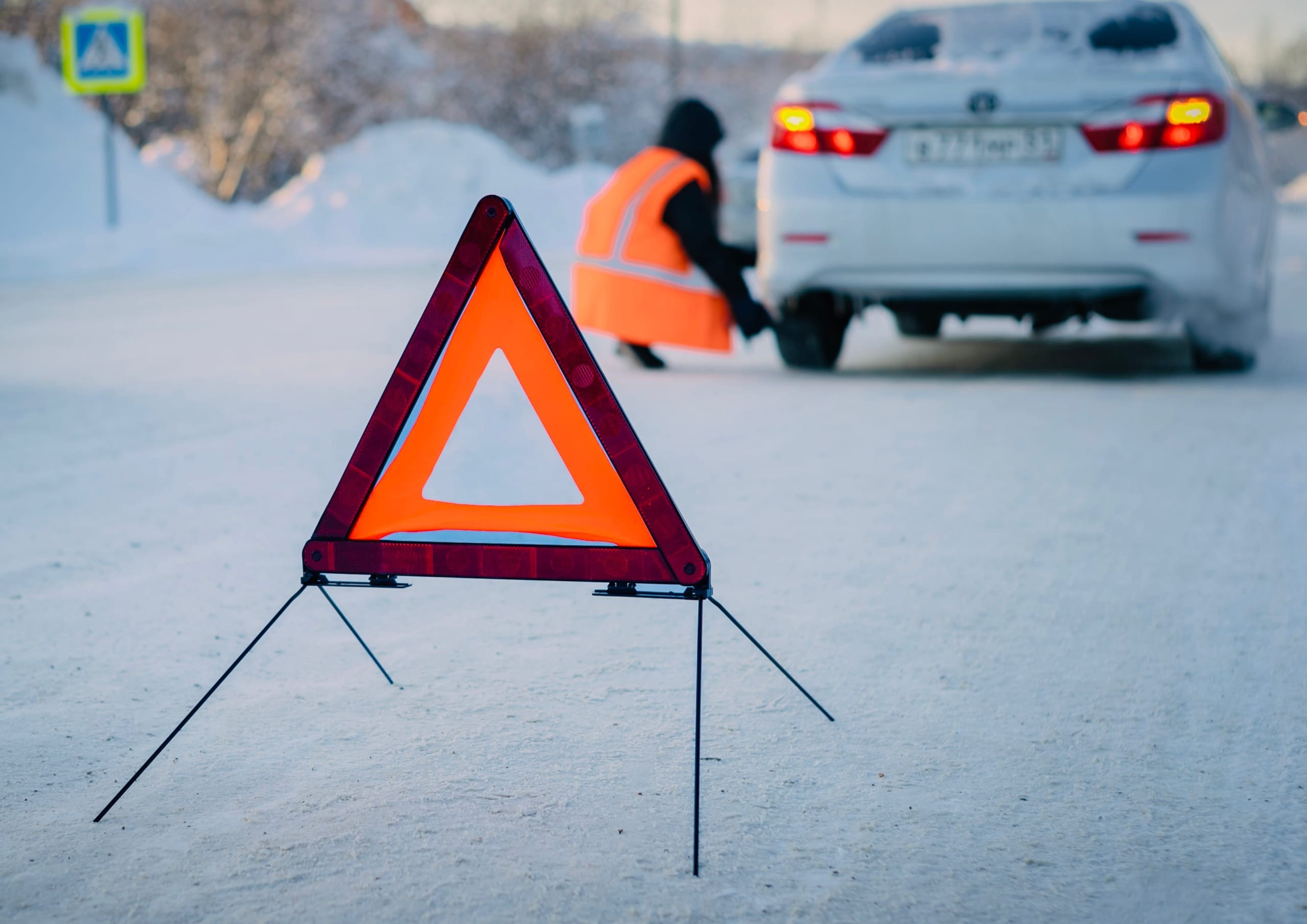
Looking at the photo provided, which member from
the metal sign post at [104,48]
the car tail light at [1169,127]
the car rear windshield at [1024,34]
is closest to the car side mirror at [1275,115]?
the car rear windshield at [1024,34]

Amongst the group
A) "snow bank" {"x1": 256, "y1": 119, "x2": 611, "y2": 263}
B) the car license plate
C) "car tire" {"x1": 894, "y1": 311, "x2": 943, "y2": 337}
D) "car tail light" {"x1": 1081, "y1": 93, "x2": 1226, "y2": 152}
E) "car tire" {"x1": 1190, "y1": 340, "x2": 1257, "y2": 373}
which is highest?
"car tail light" {"x1": 1081, "y1": 93, "x2": 1226, "y2": 152}

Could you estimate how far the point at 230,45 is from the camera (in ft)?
121

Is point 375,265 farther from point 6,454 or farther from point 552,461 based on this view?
point 552,461

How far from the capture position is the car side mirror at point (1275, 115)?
8664 millimetres

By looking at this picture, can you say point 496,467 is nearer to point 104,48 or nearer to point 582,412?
point 582,412

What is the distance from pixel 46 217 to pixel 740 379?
16.0m

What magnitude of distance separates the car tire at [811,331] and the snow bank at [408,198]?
12198mm

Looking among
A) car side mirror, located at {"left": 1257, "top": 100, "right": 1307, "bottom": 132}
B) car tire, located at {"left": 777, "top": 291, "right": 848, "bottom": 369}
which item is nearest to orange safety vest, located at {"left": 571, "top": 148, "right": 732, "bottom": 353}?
car tire, located at {"left": 777, "top": 291, "right": 848, "bottom": 369}

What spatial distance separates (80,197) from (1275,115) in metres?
17.8

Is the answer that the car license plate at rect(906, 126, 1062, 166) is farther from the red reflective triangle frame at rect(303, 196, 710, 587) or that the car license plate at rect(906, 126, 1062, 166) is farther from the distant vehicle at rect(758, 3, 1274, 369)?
the red reflective triangle frame at rect(303, 196, 710, 587)

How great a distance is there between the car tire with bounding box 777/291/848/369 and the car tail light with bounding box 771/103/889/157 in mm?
814

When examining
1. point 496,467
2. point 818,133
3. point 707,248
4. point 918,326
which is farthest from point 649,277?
point 496,467

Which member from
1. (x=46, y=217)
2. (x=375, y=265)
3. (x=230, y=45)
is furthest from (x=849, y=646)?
(x=230, y=45)

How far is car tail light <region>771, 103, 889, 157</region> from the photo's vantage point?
24.2 ft
